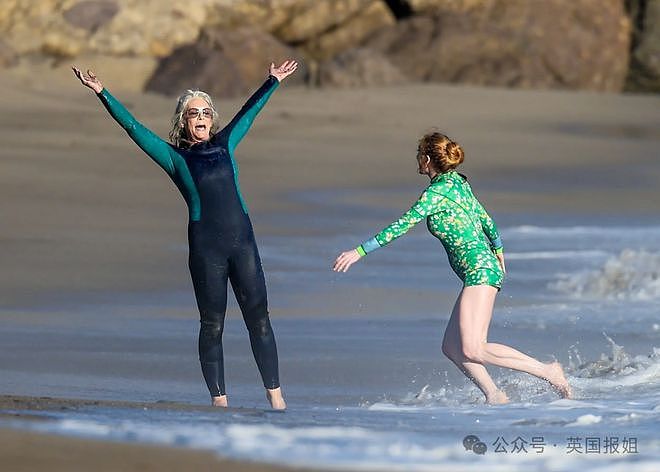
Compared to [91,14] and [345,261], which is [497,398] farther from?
[91,14]

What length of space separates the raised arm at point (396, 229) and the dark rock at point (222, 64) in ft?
55.0

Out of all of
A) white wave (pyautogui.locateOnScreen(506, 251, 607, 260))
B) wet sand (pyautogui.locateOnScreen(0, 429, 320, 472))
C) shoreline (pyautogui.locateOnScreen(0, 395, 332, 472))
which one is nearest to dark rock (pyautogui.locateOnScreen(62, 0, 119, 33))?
white wave (pyautogui.locateOnScreen(506, 251, 607, 260))

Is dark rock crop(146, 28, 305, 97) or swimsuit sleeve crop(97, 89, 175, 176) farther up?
dark rock crop(146, 28, 305, 97)

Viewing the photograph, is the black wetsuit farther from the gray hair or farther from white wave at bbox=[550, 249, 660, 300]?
white wave at bbox=[550, 249, 660, 300]

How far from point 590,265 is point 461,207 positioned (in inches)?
222

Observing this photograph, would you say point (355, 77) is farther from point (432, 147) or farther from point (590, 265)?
point (432, 147)

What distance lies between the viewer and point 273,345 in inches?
306

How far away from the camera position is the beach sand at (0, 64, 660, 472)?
11531 millimetres

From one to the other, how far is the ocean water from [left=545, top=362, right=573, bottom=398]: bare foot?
57 millimetres

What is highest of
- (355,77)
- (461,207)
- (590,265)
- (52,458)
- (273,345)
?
(355,77)

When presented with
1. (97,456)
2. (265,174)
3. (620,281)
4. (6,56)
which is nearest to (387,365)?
(620,281)

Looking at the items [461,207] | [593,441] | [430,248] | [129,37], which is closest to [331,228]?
[430,248]

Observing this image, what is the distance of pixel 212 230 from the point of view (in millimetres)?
7617

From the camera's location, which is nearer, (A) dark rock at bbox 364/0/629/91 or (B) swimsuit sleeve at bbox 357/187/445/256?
(B) swimsuit sleeve at bbox 357/187/445/256
